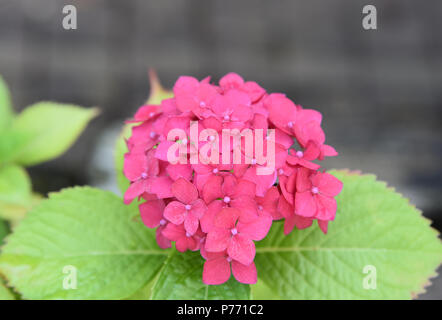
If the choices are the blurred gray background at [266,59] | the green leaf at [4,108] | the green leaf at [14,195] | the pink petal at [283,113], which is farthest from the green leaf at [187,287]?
the blurred gray background at [266,59]

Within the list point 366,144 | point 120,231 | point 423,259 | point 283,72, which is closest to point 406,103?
point 366,144

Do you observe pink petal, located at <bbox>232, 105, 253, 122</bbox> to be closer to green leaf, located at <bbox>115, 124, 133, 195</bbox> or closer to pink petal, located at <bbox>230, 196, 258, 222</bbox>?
pink petal, located at <bbox>230, 196, 258, 222</bbox>

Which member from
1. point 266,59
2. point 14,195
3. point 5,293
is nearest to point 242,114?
point 5,293

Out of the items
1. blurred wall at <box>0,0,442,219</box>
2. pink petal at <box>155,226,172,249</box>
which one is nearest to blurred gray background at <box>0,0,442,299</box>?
blurred wall at <box>0,0,442,219</box>

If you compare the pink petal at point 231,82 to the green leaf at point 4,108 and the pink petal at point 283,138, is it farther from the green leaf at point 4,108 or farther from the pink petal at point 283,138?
the green leaf at point 4,108

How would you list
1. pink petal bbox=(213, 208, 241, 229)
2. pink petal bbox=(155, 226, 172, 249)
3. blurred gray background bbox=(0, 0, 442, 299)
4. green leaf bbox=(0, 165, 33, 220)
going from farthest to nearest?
blurred gray background bbox=(0, 0, 442, 299), green leaf bbox=(0, 165, 33, 220), pink petal bbox=(155, 226, 172, 249), pink petal bbox=(213, 208, 241, 229)

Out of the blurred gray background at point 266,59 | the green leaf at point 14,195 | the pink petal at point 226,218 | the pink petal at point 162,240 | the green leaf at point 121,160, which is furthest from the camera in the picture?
the blurred gray background at point 266,59

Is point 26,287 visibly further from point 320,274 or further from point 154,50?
point 154,50
